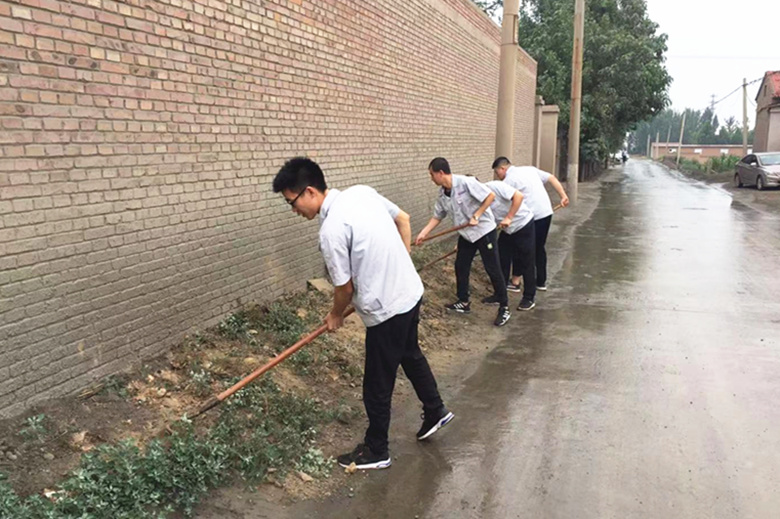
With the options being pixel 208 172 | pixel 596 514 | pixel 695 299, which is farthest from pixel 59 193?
pixel 695 299

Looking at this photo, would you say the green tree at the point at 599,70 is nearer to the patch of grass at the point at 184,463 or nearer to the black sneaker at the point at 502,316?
the black sneaker at the point at 502,316

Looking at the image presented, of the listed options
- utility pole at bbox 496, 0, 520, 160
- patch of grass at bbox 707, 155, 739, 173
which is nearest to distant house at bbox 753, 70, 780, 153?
patch of grass at bbox 707, 155, 739, 173

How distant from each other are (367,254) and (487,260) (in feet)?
10.4

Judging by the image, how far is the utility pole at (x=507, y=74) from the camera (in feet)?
26.8

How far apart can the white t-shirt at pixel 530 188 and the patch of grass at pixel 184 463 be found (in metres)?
4.10

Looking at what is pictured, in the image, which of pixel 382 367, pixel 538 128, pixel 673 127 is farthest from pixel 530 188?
pixel 673 127

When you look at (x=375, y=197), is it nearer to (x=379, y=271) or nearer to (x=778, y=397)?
(x=379, y=271)

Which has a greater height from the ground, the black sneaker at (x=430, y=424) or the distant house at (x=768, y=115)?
the distant house at (x=768, y=115)

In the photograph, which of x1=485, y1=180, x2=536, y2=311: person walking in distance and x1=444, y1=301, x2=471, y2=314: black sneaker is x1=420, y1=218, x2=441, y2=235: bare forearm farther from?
x1=444, y1=301, x2=471, y2=314: black sneaker

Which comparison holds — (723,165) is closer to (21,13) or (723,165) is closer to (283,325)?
(283,325)

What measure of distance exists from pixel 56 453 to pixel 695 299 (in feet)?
21.1

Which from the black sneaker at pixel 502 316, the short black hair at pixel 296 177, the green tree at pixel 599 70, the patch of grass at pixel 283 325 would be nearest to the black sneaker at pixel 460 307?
the black sneaker at pixel 502 316

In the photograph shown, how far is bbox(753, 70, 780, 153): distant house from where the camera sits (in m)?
31.9

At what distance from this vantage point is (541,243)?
23.7 ft
